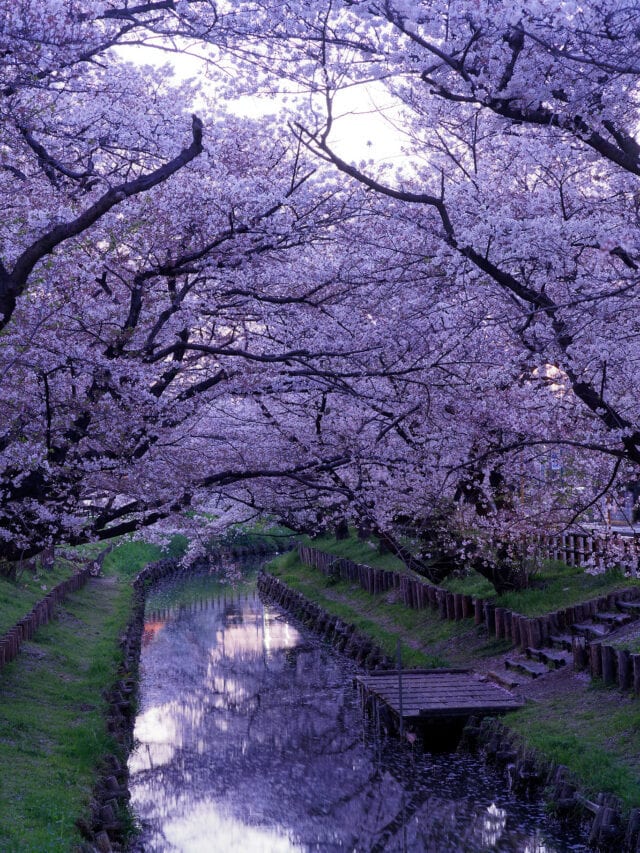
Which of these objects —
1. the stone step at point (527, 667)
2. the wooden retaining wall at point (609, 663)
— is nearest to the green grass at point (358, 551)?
the stone step at point (527, 667)

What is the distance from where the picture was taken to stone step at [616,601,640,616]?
47.9 feet

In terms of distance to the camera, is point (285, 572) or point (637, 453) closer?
point (637, 453)

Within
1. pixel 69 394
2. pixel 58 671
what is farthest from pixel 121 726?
pixel 69 394

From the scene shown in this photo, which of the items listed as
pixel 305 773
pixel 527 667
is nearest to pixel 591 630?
pixel 527 667

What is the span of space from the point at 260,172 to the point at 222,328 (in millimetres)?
2967

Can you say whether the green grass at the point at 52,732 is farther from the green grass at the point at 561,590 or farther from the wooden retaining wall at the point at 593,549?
the green grass at the point at 561,590

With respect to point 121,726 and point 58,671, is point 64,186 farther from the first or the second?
point 58,671

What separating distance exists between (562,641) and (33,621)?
35.4 ft

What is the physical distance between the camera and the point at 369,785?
1310 centimetres

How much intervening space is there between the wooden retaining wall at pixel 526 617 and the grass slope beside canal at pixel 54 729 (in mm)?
6872

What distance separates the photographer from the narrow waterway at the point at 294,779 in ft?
36.4

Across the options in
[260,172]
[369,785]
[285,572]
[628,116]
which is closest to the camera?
[628,116]

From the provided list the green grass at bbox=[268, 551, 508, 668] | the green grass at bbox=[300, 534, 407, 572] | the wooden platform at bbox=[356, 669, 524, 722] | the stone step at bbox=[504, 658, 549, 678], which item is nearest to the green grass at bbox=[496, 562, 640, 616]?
the green grass at bbox=[268, 551, 508, 668]

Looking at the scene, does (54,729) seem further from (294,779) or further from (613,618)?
(613,618)
